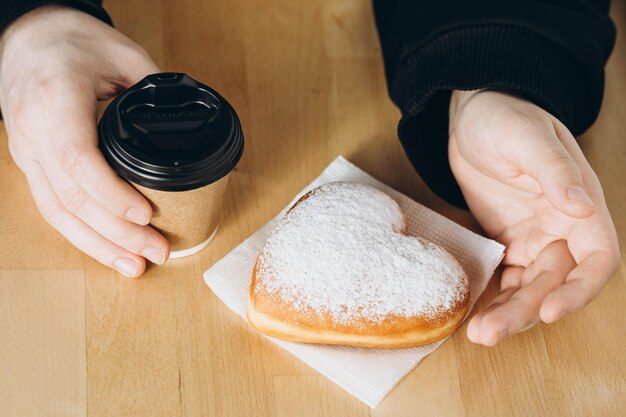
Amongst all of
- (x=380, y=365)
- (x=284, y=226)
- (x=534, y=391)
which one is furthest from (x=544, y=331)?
(x=284, y=226)

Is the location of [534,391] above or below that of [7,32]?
below

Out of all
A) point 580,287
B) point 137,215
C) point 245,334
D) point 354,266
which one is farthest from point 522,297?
point 137,215

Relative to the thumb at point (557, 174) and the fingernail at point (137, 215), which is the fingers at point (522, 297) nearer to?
the thumb at point (557, 174)

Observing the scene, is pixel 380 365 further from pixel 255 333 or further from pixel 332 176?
pixel 332 176

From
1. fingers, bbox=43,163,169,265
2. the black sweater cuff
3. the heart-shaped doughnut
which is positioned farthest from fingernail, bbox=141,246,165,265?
the black sweater cuff

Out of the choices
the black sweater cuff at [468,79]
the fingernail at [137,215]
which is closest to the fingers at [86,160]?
the fingernail at [137,215]

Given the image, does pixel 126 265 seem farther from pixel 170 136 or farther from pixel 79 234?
pixel 170 136

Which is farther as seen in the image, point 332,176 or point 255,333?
point 332,176

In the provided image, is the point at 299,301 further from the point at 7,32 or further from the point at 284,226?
the point at 7,32
